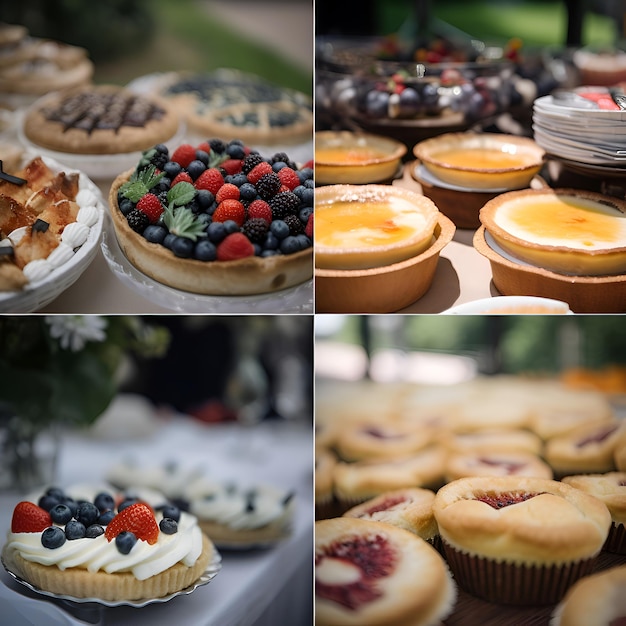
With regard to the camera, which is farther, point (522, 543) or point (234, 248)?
point (522, 543)

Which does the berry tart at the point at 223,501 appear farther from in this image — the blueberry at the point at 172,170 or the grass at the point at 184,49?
the grass at the point at 184,49

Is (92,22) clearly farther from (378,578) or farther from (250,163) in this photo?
(378,578)

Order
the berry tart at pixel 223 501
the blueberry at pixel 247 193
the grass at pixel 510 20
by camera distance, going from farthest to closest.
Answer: the grass at pixel 510 20
the berry tart at pixel 223 501
the blueberry at pixel 247 193

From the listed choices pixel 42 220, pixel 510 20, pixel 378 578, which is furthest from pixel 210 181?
pixel 510 20

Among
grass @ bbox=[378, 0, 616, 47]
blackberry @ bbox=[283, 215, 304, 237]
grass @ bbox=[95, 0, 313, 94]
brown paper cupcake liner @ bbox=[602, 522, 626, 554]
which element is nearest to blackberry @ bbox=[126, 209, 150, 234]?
blackberry @ bbox=[283, 215, 304, 237]

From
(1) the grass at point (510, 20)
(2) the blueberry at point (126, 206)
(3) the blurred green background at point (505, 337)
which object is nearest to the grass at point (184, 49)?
(2) the blueberry at point (126, 206)
